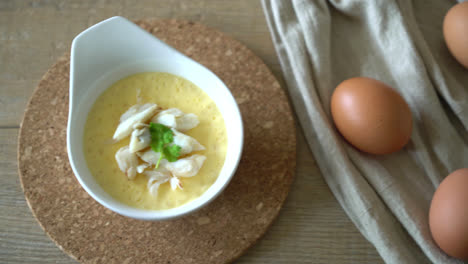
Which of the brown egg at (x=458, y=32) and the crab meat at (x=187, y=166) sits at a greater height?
the brown egg at (x=458, y=32)

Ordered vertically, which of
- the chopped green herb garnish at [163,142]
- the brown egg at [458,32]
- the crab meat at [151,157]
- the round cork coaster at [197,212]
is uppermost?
the brown egg at [458,32]

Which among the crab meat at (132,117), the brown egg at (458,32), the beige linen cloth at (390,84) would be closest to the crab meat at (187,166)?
the crab meat at (132,117)

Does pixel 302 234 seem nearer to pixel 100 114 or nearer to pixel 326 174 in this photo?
pixel 326 174

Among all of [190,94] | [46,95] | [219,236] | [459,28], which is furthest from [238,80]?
[459,28]

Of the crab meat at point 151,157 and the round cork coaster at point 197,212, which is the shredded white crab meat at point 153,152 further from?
the round cork coaster at point 197,212

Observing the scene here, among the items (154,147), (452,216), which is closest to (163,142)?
(154,147)

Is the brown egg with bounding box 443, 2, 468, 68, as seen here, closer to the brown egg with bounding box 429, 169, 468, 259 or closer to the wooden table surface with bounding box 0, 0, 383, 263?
the brown egg with bounding box 429, 169, 468, 259

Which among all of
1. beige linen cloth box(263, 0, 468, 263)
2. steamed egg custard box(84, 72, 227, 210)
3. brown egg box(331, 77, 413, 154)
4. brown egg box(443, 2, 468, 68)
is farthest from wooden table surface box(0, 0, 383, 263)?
brown egg box(443, 2, 468, 68)
